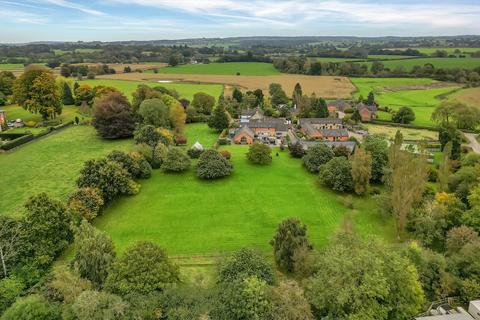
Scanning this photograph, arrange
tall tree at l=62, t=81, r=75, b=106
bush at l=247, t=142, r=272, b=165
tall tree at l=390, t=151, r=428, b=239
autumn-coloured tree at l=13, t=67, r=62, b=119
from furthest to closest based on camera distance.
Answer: tall tree at l=62, t=81, r=75, b=106 < autumn-coloured tree at l=13, t=67, r=62, b=119 < bush at l=247, t=142, r=272, b=165 < tall tree at l=390, t=151, r=428, b=239

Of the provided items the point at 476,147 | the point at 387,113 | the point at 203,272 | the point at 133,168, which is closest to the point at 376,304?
the point at 203,272

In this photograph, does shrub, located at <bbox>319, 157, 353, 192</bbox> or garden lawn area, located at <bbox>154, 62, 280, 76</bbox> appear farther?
garden lawn area, located at <bbox>154, 62, 280, 76</bbox>

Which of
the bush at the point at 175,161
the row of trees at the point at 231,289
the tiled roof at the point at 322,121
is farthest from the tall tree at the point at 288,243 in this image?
the tiled roof at the point at 322,121

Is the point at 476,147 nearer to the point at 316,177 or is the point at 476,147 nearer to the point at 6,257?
the point at 316,177

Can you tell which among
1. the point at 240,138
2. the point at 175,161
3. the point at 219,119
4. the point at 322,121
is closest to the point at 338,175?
the point at 175,161

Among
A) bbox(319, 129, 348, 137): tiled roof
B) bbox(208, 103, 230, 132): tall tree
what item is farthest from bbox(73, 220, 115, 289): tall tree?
bbox(319, 129, 348, 137): tiled roof

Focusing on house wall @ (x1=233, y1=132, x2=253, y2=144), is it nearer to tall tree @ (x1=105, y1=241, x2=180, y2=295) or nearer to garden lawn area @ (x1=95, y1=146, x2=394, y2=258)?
garden lawn area @ (x1=95, y1=146, x2=394, y2=258)
